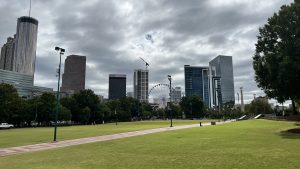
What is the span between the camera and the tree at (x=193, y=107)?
622 feet

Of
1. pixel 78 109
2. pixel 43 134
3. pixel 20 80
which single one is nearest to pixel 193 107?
pixel 78 109

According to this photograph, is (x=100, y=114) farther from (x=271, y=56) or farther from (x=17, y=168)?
(x=17, y=168)

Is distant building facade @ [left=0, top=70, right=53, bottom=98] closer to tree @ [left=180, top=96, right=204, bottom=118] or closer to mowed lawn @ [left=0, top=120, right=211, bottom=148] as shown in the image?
tree @ [left=180, top=96, right=204, bottom=118]

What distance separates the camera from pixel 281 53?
33344 mm

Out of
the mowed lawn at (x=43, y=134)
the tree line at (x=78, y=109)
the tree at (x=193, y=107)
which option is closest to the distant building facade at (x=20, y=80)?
the tree line at (x=78, y=109)

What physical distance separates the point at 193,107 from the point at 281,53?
15887 centimetres

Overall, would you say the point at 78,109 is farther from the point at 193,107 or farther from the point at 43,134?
the point at 193,107

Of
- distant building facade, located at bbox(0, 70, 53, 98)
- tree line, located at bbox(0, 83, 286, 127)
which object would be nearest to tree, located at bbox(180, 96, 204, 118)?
tree line, located at bbox(0, 83, 286, 127)

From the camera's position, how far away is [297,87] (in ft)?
116

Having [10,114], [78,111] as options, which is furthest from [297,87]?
[78,111]

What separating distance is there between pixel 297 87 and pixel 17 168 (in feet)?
107

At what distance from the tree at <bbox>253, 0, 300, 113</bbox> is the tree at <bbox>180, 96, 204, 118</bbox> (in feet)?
494

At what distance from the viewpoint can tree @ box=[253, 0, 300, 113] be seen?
3278 cm

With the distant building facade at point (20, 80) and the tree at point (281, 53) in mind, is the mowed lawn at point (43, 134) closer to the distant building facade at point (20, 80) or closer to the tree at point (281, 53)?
the tree at point (281, 53)
